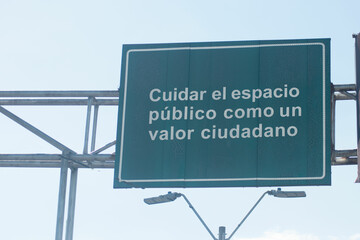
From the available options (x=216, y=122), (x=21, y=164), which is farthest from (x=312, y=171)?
(x=21, y=164)

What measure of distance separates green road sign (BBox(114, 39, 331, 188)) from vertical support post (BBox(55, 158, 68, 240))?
5.82ft

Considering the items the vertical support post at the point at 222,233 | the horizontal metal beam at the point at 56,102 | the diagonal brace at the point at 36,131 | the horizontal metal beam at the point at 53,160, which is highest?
the horizontal metal beam at the point at 56,102

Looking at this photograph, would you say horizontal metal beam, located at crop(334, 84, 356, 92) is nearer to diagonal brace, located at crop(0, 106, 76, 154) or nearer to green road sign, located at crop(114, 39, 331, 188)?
green road sign, located at crop(114, 39, 331, 188)

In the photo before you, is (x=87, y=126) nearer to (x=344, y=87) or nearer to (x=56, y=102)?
(x=56, y=102)

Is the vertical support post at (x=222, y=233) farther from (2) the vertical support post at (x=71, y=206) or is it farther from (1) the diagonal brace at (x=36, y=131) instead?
(1) the diagonal brace at (x=36, y=131)

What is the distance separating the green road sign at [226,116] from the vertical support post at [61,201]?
1.77 meters

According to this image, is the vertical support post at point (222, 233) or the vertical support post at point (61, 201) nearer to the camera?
the vertical support post at point (61, 201)

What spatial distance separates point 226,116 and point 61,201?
429 cm

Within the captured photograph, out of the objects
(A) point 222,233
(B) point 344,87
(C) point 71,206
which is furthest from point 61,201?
(B) point 344,87

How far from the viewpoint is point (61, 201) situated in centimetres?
1955

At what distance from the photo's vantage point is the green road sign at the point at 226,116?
17828 millimetres

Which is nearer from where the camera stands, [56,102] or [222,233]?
A: [222,233]

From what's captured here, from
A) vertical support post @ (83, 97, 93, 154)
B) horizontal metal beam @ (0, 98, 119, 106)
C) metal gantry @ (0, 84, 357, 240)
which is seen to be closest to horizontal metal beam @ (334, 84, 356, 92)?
metal gantry @ (0, 84, 357, 240)

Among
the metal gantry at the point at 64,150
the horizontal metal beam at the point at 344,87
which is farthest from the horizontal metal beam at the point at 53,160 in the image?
the horizontal metal beam at the point at 344,87
